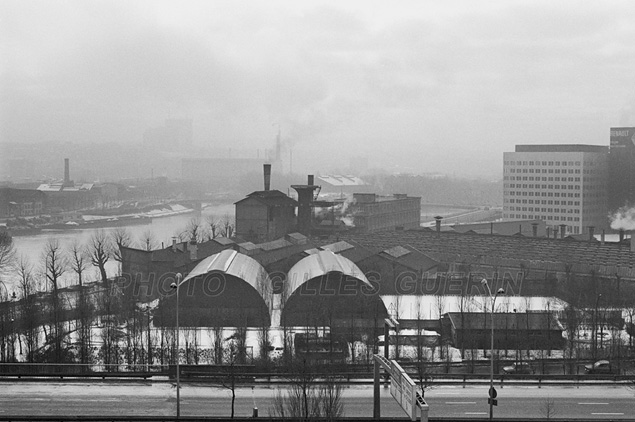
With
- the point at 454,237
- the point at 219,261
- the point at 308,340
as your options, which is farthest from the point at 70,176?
the point at 308,340

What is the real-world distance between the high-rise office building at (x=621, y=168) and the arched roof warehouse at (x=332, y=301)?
27932 mm

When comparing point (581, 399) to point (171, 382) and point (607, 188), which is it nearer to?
point (171, 382)

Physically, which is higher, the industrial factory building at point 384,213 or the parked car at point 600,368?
the industrial factory building at point 384,213

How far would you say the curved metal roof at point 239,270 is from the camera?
13422 millimetres

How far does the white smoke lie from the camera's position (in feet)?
116

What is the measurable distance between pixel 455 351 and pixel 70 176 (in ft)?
111

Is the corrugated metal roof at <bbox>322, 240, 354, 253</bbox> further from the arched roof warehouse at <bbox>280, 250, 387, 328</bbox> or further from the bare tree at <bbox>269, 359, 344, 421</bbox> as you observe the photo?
the bare tree at <bbox>269, 359, 344, 421</bbox>

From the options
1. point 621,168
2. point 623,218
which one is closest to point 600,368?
point 623,218

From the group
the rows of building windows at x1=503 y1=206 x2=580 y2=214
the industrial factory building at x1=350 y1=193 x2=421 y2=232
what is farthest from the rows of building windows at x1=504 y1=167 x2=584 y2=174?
the industrial factory building at x1=350 y1=193 x2=421 y2=232

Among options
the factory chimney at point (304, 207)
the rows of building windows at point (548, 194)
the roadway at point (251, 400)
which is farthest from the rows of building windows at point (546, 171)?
the roadway at point (251, 400)

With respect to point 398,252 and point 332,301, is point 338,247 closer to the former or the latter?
point 398,252

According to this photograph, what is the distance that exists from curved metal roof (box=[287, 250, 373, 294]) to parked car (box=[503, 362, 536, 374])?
354cm

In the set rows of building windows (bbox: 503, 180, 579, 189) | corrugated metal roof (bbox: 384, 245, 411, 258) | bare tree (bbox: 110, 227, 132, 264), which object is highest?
rows of building windows (bbox: 503, 180, 579, 189)

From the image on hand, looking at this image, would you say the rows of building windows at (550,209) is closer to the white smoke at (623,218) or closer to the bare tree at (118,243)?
the white smoke at (623,218)
